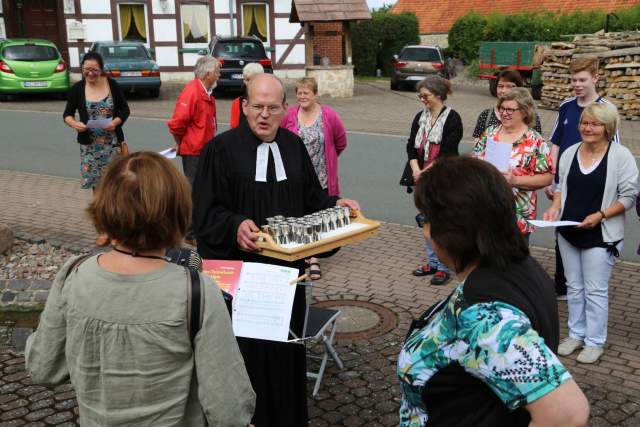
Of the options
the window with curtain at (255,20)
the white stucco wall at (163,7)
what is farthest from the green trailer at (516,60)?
the white stucco wall at (163,7)

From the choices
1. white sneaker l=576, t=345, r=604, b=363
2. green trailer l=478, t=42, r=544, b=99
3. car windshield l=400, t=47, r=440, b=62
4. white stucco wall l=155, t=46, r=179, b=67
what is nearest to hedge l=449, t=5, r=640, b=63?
green trailer l=478, t=42, r=544, b=99

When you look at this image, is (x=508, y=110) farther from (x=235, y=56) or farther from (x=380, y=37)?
(x=380, y=37)

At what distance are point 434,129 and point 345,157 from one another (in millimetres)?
6224

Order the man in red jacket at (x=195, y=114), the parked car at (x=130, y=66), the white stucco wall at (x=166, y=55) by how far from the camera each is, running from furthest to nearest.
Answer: the white stucco wall at (x=166, y=55) → the parked car at (x=130, y=66) → the man in red jacket at (x=195, y=114)

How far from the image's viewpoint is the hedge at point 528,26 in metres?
25.0

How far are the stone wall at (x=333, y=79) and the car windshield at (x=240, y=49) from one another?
72.9 inches

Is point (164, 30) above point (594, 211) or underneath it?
above

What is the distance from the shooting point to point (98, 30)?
2720cm

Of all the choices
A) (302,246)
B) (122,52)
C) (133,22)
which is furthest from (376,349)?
(133,22)

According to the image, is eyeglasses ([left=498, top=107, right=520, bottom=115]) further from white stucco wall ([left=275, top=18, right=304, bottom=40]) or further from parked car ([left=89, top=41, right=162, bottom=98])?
white stucco wall ([left=275, top=18, right=304, bottom=40])

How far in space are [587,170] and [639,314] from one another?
1693 millimetres

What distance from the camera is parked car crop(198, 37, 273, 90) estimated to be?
2220 cm

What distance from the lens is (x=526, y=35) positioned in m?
28.7

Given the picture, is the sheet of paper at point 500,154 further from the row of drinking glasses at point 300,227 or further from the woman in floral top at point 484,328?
the woman in floral top at point 484,328
